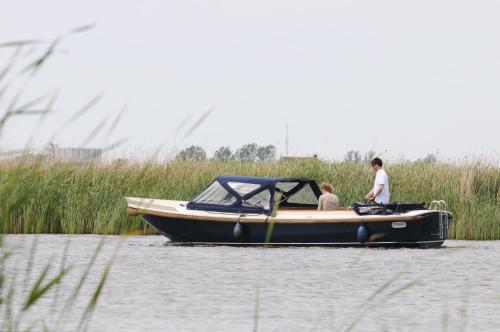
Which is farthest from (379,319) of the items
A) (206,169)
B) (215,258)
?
(206,169)

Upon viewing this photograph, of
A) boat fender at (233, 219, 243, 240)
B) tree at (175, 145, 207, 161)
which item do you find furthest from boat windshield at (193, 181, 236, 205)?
tree at (175, 145, 207, 161)

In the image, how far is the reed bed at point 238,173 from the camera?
22.9 m

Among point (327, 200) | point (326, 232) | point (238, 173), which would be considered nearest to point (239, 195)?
point (327, 200)

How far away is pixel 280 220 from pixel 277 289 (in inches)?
283

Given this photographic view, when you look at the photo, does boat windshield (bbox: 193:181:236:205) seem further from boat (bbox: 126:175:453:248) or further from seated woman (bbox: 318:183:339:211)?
seated woman (bbox: 318:183:339:211)

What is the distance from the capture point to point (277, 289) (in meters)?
14.4

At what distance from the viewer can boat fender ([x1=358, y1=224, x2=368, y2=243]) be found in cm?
2112

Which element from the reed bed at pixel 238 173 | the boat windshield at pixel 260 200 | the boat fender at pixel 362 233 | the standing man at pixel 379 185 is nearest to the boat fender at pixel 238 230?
the boat windshield at pixel 260 200

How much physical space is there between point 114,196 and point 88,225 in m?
0.89

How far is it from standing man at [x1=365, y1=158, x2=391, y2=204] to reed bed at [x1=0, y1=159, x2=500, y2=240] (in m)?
2.47

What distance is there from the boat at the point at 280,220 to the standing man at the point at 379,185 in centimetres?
55

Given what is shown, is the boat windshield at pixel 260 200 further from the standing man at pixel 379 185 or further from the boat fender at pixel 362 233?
the standing man at pixel 379 185

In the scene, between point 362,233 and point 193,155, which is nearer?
point 362,233

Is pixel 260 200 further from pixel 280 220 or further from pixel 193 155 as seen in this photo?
pixel 193 155
